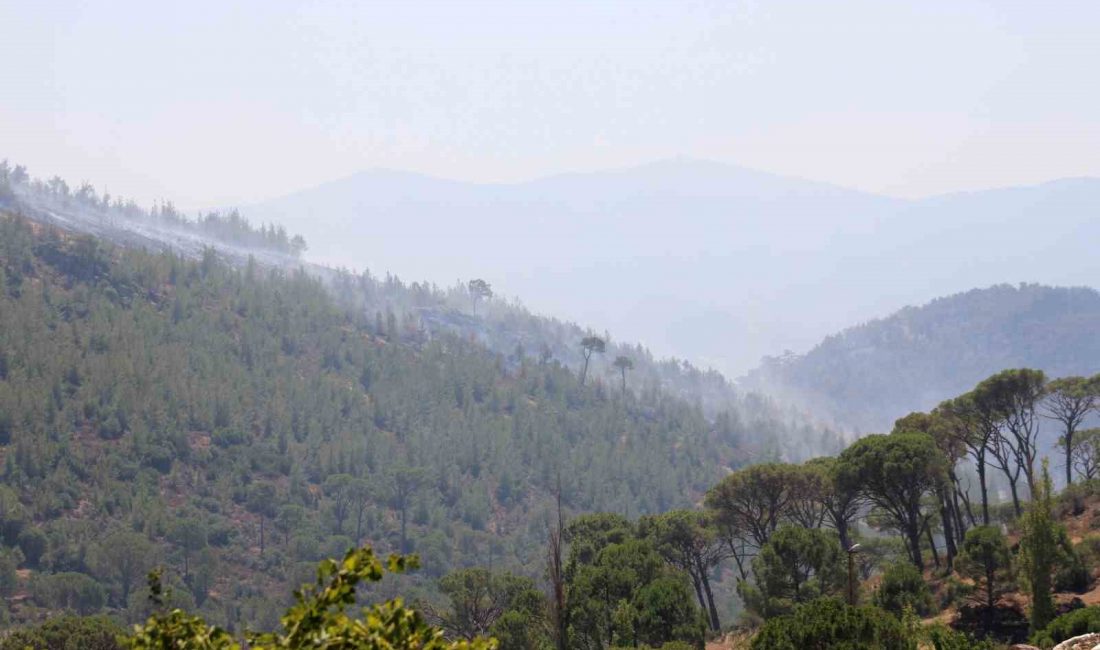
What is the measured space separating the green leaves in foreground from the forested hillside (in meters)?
75.7

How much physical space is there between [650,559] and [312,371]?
122345 millimetres

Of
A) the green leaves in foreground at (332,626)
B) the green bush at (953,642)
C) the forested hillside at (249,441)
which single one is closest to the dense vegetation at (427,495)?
the green leaves in foreground at (332,626)

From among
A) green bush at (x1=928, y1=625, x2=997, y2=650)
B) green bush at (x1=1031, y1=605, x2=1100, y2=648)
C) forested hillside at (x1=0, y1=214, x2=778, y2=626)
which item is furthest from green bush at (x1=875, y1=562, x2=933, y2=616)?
forested hillside at (x1=0, y1=214, x2=778, y2=626)

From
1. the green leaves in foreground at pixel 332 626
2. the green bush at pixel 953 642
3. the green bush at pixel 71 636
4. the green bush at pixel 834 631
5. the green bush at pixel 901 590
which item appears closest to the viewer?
the green leaves in foreground at pixel 332 626

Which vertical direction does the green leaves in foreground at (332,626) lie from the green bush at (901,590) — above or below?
above

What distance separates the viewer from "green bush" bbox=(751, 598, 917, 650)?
96.8ft

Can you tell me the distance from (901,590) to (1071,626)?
1112 centimetres

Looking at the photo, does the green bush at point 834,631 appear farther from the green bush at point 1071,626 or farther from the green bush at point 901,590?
the green bush at point 901,590

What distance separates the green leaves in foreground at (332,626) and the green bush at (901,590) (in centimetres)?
3744

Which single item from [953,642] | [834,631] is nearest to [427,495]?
[834,631]

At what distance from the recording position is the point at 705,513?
66062mm

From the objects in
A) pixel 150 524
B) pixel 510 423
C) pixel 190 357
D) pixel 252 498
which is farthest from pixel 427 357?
pixel 150 524

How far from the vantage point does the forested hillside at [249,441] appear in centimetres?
10569

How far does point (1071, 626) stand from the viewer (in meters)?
32.5
